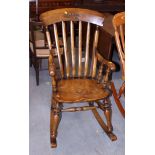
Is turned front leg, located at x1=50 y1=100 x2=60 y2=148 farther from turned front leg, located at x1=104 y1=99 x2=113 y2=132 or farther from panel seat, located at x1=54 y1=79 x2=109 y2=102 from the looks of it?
turned front leg, located at x1=104 y1=99 x2=113 y2=132

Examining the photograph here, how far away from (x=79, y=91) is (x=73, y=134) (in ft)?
1.43

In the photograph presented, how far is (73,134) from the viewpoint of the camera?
2371mm

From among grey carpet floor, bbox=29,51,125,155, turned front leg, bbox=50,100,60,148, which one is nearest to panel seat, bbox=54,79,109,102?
turned front leg, bbox=50,100,60,148

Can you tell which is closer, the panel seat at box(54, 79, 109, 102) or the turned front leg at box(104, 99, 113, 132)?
the panel seat at box(54, 79, 109, 102)

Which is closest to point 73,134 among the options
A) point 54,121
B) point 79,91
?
point 54,121

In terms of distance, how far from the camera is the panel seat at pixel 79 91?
209cm

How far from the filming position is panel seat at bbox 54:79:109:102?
82.2 inches

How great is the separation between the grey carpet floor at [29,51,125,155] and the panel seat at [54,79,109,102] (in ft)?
1.37

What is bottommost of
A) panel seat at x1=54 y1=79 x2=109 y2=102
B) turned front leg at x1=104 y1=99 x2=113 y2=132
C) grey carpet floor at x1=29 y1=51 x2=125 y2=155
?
grey carpet floor at x1=29 y1=51 x2=125 y2=155

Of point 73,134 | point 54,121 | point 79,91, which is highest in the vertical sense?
point 79,91

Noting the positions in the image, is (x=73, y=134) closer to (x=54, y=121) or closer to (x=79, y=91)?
(x=54, y=121)
